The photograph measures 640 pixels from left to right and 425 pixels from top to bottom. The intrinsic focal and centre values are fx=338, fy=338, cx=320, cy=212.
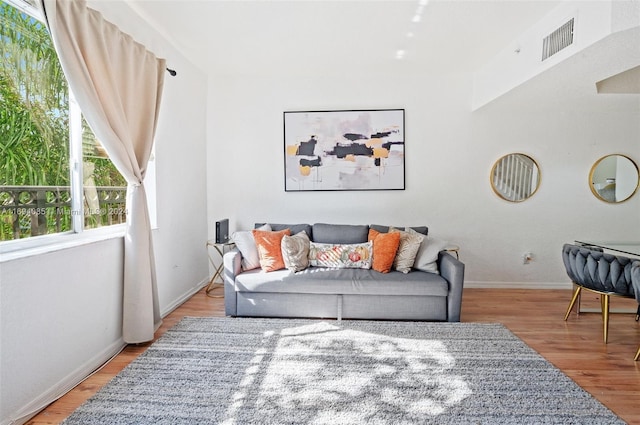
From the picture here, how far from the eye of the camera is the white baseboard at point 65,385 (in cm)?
177

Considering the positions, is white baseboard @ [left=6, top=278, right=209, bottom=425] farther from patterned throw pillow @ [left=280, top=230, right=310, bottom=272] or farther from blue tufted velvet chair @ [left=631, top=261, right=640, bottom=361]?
blue tufted velvet chair @ [left=631, top=261, right=640, bottom=361]

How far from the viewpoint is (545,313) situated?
3357mm

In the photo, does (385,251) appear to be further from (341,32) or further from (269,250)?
(341,32)

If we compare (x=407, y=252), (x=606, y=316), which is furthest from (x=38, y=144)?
(x=606, y=316)

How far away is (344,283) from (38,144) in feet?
8.00

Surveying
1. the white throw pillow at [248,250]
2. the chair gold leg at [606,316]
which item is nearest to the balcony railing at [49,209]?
the white throw pillow at [248,250]

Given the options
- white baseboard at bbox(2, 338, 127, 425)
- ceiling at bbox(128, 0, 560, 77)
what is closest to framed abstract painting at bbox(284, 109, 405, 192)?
ceiling at bbox(128, 0, 560, 77)

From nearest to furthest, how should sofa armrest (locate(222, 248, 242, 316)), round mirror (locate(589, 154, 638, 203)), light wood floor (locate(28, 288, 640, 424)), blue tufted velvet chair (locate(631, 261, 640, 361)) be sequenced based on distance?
light wood floor (locate(28, 288, 640, 424)), blue tufted velvet chair (locate(631, 261, 640, 361)), sofa armrest (locate(222, 248, 242, 316)), round mirror (locate(589, 154, 638, 203))

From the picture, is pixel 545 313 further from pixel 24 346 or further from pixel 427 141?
pixel 24 346

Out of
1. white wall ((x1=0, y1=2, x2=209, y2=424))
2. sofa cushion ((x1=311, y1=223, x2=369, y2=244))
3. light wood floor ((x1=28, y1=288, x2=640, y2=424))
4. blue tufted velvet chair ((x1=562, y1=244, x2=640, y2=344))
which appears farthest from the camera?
sofa cushion ((x1=311, y1=223, x2=369, y2=244))

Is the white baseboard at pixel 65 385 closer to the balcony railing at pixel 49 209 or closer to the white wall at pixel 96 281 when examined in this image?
the white wall at pixel 96 281

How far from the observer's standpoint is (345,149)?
420cm

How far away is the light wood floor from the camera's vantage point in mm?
2004

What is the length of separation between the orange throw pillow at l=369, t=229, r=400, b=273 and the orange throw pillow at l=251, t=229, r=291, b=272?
0.93 metres
